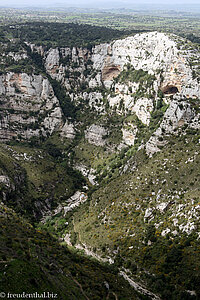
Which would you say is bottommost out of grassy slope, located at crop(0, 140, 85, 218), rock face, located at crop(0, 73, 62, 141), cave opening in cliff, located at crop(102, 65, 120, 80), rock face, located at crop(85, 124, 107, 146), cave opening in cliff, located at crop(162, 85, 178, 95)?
grassy slope, located at crop(0, 140, 85, 218)

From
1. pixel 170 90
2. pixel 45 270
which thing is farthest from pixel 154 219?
pixel 170 90

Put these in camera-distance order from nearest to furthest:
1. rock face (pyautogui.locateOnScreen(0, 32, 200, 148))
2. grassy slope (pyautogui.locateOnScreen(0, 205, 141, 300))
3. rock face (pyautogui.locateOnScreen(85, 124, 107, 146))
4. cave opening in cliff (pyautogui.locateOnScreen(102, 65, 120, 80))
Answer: grassy slope (pyautogui.locateOnScreen(0, 205, 141, 300)) < rock face (pyautogui.locateOnScreen(0, 32, 200, 148)) < rock face (pyautogui.locateOnScreen(85, 124, 107, 146)) < cave opening in cliff (pyautogui.locateOnScreen(102, 65, 120, 80))

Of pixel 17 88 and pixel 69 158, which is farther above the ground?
pixel 17 88

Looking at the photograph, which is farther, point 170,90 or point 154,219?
point 170,90

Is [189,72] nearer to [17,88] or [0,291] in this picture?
[17,88]

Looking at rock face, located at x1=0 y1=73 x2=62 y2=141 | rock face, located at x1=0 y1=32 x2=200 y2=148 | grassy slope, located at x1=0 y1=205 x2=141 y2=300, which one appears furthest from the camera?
rock face, located at x1=0 y1=73 x2=62 y2=141

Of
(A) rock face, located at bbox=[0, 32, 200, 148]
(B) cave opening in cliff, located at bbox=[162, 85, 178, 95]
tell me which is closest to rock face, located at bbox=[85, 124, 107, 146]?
(A) rock face, located at bbox=[0, 32, 200, 148]

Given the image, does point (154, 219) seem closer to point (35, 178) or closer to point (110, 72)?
point (35, 178)

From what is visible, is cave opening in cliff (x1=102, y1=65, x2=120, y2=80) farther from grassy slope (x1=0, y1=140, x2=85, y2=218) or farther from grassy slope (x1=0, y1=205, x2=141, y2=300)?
grassy slope (x1=0, y1=205, x2=141, y2=300)

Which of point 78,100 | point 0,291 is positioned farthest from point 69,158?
point 0,291
